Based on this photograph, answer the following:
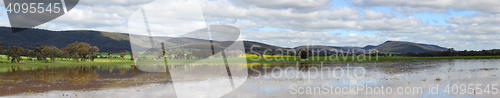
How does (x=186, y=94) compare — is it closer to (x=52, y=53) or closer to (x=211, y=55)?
(x=52, y=53)

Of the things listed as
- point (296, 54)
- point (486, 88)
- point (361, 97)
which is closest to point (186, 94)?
point (361, 97)

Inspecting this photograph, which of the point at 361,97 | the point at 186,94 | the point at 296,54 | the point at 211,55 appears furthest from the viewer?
the point at 211,55

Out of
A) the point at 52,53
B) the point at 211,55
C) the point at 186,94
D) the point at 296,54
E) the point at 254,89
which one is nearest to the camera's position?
the point at 186,94

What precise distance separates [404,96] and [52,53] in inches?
3134

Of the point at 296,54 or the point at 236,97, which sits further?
the point at 296,54

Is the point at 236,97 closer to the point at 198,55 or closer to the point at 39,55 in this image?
the point at 39,55

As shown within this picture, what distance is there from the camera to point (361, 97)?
652 inches

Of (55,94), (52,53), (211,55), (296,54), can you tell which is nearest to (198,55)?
(211,55)

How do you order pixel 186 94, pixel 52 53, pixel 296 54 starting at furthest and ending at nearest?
pixel 296 54, pixel 52 53, pixel 186 94

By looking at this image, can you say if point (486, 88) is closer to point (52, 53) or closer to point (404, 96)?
point (404, 96)

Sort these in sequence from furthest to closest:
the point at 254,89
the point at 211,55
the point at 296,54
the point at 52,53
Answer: the point at 211,55 → the point at 296,54 → the point at 52,53 → the point at 254,89

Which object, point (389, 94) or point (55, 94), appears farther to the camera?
point (55, 94)

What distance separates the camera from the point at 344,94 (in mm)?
17500

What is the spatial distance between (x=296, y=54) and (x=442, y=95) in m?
87.4
